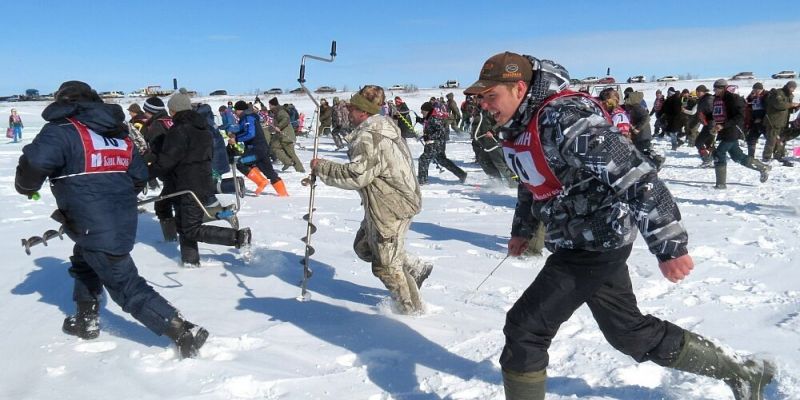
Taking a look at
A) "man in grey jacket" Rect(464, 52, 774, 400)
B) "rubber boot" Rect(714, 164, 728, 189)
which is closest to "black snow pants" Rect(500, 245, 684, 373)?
"man in grey jacket" Rect(464, 52, 774, 400)

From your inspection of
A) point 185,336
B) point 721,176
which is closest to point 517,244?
point 185,336

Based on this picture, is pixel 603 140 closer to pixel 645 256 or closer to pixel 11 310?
pixel 645 256

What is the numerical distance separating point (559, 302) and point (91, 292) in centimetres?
294

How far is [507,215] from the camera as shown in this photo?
7.76 m

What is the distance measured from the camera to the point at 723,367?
2473 mm

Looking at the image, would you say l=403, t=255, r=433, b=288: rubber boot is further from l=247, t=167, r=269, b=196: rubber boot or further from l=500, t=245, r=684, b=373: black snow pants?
l=247, t=167, r=269, b=196: rubber boot

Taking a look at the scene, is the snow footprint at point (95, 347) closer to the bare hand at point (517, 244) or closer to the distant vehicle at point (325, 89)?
the bare hand at point (517, 244)

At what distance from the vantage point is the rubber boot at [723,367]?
244cm

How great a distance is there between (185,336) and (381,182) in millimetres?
1479

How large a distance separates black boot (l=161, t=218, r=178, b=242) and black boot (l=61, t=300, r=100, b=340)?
2538 millimetres

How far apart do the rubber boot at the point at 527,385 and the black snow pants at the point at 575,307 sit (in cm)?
2

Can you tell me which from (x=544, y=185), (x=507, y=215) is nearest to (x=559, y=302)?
(x=544, y=185)

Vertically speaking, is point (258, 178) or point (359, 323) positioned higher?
point (258, 178)

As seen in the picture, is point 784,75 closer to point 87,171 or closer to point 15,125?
point 15,125
